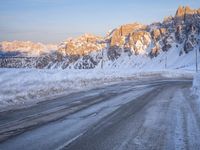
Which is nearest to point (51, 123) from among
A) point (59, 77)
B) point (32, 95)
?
point (32, 95)

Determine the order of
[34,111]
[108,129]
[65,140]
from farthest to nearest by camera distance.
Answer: [34,111]
[108,129]
[65,140]

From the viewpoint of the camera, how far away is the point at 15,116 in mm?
11867

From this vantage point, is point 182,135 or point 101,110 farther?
point 101,110

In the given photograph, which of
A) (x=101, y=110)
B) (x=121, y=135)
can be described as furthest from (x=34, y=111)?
(x=121, y=135)

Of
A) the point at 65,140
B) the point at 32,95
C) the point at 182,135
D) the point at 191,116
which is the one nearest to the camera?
the point at 65,140

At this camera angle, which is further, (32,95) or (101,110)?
(32,95)

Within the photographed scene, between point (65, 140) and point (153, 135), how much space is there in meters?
2.17

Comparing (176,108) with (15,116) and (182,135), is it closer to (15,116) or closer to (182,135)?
(182,135)

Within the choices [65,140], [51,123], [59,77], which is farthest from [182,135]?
[59,77]

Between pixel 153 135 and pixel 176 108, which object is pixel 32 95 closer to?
pixel 176 108

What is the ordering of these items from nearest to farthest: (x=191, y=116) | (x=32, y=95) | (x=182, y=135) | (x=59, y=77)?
(x=182, y=135) → (x=191, y=116) → (x=32, y=95) → (x=59, y=77)

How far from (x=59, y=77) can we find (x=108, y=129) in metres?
20.5

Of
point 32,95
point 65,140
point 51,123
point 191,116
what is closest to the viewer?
point 65,140

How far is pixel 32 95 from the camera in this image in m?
19.0
